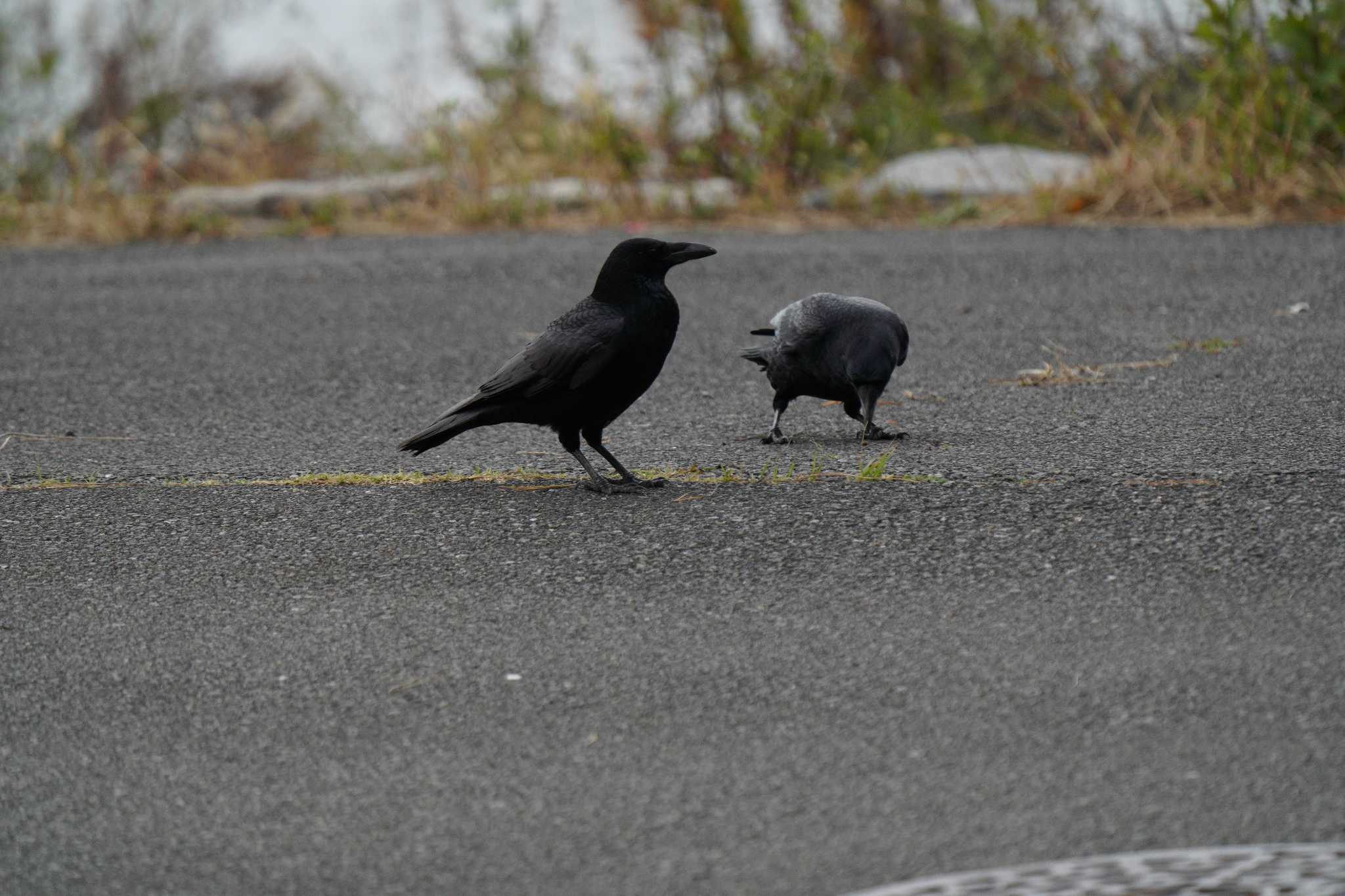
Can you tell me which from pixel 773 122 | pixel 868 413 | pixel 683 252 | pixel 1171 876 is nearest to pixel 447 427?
pixel 683 252

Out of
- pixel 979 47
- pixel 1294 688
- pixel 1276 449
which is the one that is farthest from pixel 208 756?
pixel 979 47

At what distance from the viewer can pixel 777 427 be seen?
547 centimetres

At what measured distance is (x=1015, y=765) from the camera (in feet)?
10.0

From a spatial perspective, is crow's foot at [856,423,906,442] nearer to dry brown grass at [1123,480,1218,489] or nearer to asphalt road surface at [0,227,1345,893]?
asphalt road surface at [0,227,1345,893]

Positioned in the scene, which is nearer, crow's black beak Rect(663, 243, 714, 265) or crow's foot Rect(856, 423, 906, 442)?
crow's black beak Rect(663, 243, 714, 265)

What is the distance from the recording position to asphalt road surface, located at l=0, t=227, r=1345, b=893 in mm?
2881

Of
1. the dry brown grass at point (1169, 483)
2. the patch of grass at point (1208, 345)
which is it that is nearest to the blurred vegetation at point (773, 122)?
the patch of grass at point (1208, 345)

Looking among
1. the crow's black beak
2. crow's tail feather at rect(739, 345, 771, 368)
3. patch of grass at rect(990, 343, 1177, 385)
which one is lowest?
patch of grass at rect(990, 343, 1177, 385)

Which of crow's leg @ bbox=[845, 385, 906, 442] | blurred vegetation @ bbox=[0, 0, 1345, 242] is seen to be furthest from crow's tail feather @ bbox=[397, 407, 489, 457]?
blurred vegetation @ bbox=[0, 0, 1345, 242]

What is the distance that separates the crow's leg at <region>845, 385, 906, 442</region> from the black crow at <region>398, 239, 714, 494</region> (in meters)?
0.65

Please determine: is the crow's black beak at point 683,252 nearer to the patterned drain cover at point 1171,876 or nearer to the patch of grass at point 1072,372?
A: the patch of grass at point 1072,372

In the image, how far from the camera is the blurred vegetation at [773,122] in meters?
9.67

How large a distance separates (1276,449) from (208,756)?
10.6 ft

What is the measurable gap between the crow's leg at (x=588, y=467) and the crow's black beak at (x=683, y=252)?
58 centimetres
